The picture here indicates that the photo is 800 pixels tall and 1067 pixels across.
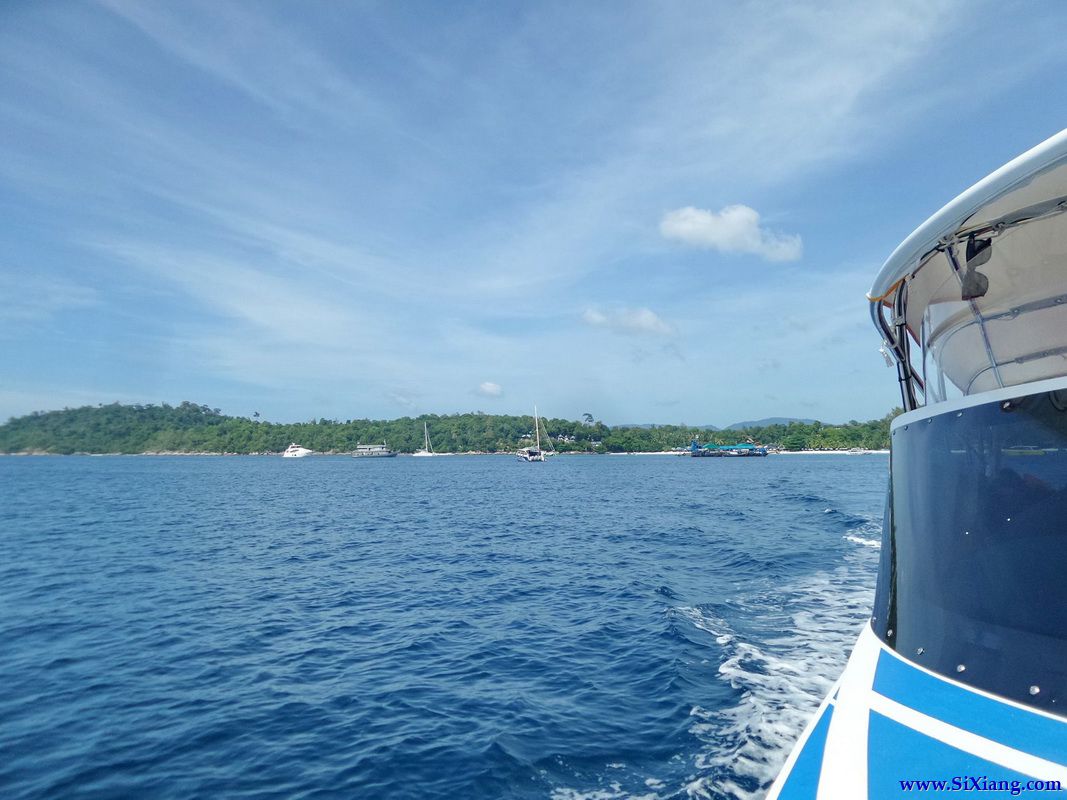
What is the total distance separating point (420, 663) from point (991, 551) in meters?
10.4

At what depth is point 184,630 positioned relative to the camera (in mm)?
14227

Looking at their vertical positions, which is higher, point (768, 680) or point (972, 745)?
point (972, 745)

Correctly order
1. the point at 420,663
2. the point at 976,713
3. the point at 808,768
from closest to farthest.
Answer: the point at 976,713 < the point at 808,768 < the point at 420,663

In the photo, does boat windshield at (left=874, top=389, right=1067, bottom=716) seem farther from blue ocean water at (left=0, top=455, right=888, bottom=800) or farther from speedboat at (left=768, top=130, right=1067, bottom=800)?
blue ocean water at (left=0, top=455, right=888, bottom=800)

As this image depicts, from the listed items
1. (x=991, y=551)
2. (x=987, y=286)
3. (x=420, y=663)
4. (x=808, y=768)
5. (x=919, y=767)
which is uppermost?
(x=987, y=286)

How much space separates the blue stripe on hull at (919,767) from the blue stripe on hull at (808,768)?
0.33 meters

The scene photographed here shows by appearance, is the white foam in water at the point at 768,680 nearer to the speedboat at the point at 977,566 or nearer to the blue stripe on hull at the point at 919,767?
the speedboat at the point at 977,566

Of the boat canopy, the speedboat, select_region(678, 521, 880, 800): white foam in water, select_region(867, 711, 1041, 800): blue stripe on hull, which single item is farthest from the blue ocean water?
the boat canopy

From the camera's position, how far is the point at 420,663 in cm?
1199

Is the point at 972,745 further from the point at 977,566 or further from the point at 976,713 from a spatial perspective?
the point at 977,566

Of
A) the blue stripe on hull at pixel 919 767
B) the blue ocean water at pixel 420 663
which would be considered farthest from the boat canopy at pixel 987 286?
the blue ocean water at pixel 420 663

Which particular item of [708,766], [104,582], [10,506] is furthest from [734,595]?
[10,506]

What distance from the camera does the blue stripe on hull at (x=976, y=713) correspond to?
3.02 metres

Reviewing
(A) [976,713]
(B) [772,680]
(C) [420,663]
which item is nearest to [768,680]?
(B) [772,680]
